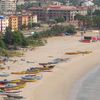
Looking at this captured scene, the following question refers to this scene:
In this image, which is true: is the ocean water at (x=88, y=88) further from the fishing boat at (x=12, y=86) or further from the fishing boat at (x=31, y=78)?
the fishing boat at (x=12, y=86)

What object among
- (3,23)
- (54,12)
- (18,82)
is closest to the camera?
(18,82)

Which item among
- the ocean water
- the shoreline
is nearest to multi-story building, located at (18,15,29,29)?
the shoreline

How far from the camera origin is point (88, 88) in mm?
27328

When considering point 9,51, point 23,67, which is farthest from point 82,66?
point 9,51

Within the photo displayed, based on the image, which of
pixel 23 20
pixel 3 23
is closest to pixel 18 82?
pixel 3 23

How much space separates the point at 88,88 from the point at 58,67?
637 cm

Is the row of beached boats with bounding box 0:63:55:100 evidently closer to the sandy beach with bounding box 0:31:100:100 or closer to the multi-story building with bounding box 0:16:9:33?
the sandy beach with bounding box 0:31:100:100

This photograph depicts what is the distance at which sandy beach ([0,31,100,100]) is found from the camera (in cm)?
2541

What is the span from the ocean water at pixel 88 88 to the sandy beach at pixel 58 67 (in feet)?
1.21

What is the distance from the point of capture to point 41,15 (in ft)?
252

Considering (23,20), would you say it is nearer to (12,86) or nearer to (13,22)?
(13,22)

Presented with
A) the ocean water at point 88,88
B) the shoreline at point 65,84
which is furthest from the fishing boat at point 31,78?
the ocean water at point 88,88

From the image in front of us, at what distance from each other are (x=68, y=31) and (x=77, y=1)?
5982 centimetres

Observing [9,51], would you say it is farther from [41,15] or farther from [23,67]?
[41,15]
